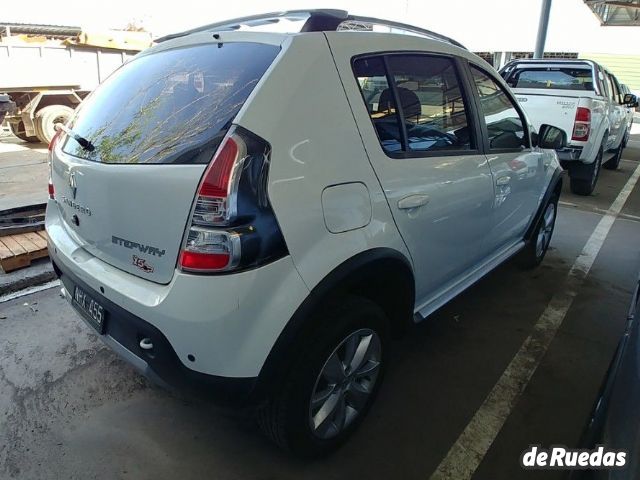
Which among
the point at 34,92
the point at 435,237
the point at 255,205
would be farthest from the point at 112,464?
the point at 34,92

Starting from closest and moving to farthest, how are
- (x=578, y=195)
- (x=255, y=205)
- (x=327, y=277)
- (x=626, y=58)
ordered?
(x=255, y=205) → (x=327, y=277) → (x=578, y=195) → (x=626, y=58)

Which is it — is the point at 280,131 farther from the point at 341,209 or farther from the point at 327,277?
the point at 327,277

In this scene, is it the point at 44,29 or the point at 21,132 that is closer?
the point at 21,132

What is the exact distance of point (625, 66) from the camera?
26406 millimetres

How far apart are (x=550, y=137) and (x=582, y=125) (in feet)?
11.2

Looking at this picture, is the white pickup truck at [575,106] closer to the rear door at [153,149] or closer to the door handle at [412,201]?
the door handle at [412,201]

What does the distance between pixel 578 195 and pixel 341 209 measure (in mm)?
6835

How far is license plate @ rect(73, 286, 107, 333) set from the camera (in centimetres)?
197

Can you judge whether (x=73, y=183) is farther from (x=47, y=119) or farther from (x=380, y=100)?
(x=47, y=119)

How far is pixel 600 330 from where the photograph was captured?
10.8 feet

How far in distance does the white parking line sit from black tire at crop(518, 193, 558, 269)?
1.03 ft

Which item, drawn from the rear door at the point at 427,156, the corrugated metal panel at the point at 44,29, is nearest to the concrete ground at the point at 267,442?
the rear door at the point at 427,156

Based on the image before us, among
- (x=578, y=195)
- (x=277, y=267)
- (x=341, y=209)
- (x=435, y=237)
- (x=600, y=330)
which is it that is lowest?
(x=578, y=195)

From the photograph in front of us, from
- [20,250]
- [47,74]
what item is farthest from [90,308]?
[47,74]
